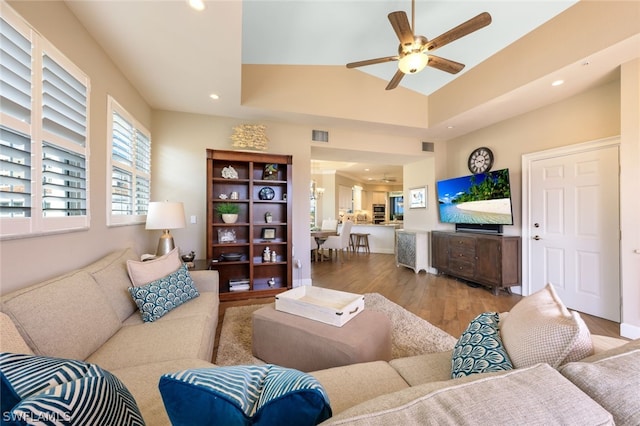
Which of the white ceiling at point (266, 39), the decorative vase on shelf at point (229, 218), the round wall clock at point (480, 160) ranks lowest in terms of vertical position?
the decorative vase on shelf at point (229, 218)

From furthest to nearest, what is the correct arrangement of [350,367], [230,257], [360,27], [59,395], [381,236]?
[381,236], [230,257], [360,27], [350,367], [59,395]

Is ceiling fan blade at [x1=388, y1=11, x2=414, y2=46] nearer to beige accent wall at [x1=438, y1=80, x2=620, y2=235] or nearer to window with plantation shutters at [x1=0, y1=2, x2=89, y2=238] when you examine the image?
window with plantation shutters at [x1=0, y1=2, x2=89, y2=238]

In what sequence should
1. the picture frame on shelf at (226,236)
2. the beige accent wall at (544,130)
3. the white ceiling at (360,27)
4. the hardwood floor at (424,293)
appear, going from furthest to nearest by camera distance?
the picture frame on shelf at (226,236) < the beige accent wall at (544,130) < the hardwood floor at (424,293) < the white ceiling at (360,27)

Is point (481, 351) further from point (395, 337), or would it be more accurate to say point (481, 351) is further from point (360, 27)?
point (360, 27)

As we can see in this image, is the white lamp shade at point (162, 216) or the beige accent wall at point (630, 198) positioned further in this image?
the white lamp shade at point (162, 216)

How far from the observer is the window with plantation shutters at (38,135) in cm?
122

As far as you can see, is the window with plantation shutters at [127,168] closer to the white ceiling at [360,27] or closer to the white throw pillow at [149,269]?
the white throw pillow at [149,269]

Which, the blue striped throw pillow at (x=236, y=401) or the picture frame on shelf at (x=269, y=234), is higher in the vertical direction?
the picture frame on shelf at (x=269, y=234)

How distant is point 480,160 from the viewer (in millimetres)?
4293

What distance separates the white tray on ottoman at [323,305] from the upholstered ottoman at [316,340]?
0.04m

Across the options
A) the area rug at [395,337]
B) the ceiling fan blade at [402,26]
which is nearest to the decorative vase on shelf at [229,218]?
the area rug at [395,337]

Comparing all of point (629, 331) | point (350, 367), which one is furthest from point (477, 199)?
point (350, 367)

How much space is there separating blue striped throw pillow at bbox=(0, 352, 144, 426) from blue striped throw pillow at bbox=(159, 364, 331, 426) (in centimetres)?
12

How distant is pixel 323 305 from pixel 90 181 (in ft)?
6.89
